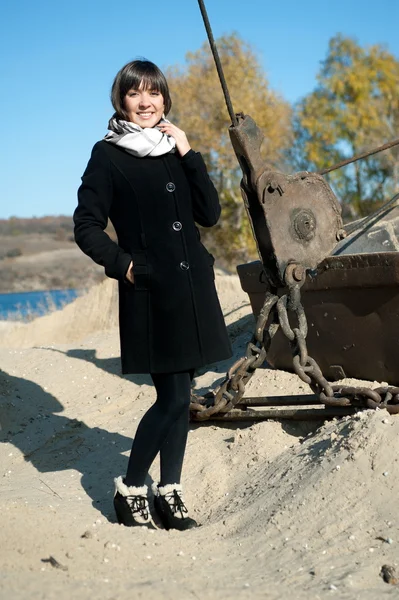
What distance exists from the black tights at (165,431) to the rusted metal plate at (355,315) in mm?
990

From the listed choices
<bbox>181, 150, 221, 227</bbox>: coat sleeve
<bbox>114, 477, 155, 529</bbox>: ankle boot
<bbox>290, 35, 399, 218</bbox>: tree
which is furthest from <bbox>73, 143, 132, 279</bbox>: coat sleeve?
<bbox>290, 35, 399, 218</bbox>: tree

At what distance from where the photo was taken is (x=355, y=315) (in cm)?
436

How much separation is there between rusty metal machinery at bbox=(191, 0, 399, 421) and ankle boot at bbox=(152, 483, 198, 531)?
608mm

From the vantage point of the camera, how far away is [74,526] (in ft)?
10.1

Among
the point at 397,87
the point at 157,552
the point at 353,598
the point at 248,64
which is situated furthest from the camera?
the point at 397,87

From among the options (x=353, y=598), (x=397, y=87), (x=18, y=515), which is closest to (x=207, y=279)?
(x=18, y=515)

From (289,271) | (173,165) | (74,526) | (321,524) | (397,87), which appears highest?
(397,87)

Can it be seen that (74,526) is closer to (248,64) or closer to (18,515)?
(18,515)

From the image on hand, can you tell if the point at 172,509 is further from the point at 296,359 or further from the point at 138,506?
the point at 296,359

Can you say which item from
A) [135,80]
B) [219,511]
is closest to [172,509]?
[219,511]

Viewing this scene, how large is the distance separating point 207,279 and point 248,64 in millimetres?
27846

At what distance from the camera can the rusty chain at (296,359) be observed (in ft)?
11.1

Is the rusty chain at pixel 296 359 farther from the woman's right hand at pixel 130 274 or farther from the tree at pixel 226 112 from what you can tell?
the tree at pixel 226 112

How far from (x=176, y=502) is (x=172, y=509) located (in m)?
0.04
